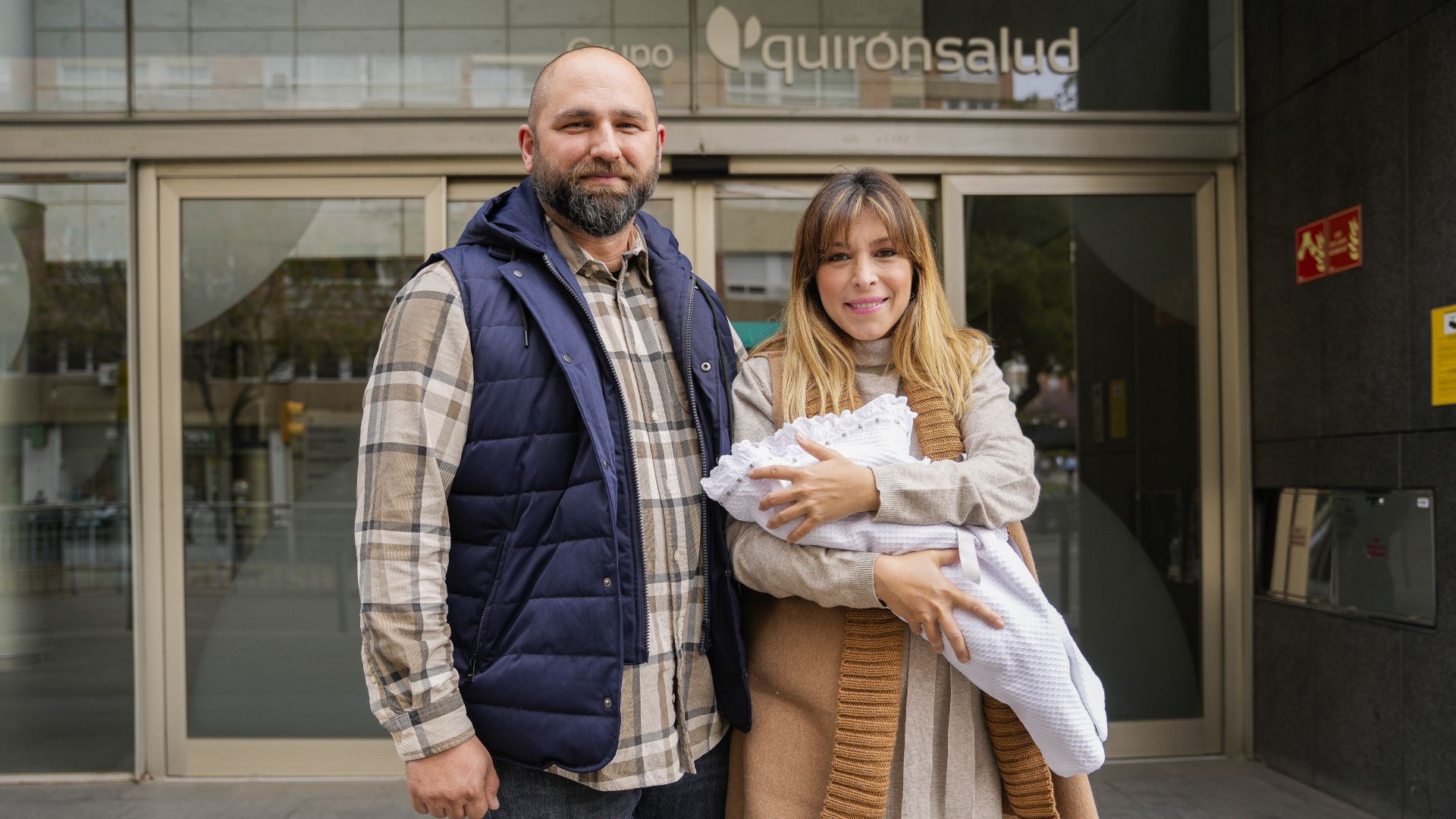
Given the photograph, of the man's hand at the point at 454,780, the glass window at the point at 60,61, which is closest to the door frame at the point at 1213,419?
the man's hand at the point at 454,780

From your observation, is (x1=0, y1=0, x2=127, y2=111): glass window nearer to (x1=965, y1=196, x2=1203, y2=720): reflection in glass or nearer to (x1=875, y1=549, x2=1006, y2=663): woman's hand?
(x1=965, y1=196, x2=1203, y2=720): reflection in glass

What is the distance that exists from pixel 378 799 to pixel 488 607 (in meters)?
3.08

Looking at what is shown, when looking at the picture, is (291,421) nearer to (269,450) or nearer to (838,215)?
(269,450)

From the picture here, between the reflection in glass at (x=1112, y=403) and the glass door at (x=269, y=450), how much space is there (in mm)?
2654

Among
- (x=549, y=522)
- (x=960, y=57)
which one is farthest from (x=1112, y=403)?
(x=549, y=522)

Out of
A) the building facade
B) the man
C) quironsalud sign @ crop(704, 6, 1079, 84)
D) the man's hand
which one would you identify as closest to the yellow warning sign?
the building facade

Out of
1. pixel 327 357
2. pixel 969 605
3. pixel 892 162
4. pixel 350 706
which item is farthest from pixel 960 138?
pixel 350 706

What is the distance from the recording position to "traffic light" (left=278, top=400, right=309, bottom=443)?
15.4 feet

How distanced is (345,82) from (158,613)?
249cm

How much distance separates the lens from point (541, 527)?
1.78 m

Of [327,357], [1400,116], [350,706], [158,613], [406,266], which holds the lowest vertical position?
[350,706]

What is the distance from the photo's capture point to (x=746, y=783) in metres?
2.00

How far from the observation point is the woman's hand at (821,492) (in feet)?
5.83

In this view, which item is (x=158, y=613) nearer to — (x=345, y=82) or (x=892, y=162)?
(x=345, y=82)
